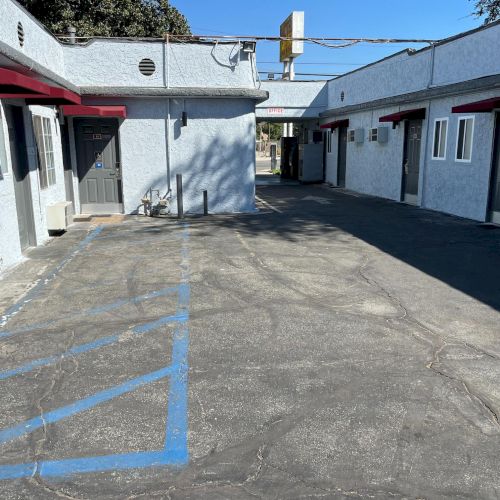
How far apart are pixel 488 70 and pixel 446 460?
1147cm

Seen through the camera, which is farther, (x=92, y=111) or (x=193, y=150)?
(x=193, y=150)

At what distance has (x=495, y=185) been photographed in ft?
38.3

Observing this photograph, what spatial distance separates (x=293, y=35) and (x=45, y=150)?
63.4ft

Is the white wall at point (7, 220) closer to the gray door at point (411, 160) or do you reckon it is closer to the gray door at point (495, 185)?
the gray door at point (495, 185)

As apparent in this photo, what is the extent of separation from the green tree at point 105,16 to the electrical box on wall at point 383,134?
14.1 meters

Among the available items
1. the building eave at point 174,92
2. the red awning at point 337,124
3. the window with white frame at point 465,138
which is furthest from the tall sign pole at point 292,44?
the window with white frame at point 465,138

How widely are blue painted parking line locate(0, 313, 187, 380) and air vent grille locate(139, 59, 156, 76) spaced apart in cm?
899

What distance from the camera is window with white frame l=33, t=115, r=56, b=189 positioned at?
9930 millimetres

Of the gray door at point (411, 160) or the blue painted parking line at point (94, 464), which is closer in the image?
the blue painted parking line at point (94, 464)

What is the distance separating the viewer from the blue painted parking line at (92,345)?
13.9ft

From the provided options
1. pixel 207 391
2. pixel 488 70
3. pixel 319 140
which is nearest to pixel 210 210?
pixel 488 70

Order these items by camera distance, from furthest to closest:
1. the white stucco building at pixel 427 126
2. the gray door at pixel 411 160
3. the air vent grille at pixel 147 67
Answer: the gray door at pixel 411 160
the air vent grille at pixel 147 67
the white stucco building at pixel 427 126

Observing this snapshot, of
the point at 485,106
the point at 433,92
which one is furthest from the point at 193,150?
the point at 485,106

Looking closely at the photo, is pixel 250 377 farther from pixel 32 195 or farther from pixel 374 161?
pixel 374 161
